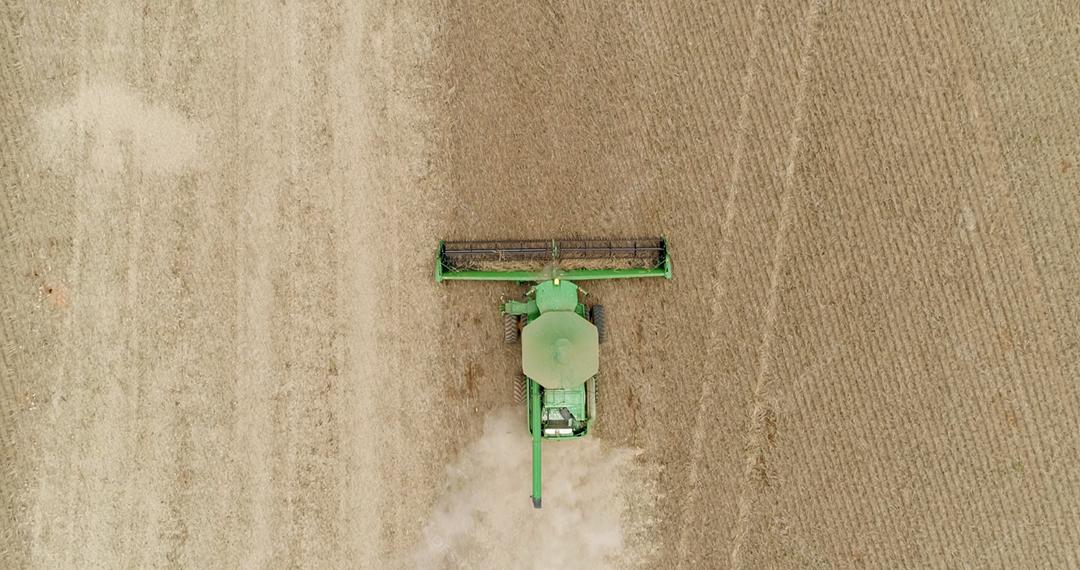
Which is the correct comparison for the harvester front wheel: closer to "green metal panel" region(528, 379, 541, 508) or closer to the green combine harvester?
the green combine harvester

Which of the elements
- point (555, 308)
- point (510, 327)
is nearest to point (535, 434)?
point (510, 327)

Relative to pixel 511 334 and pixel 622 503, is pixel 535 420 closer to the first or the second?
pixel 511 334

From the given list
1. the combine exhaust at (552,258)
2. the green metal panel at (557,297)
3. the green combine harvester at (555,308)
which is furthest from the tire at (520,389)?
the combine exhaust at (552,258)

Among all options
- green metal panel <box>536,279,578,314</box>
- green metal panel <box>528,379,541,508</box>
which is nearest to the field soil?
green metal panel <box>528,379,541,508</box>

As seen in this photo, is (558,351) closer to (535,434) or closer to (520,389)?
(535,434)

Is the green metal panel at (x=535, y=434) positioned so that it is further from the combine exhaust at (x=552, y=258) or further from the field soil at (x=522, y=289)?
the combine exhaust at (x=552, y=258)
